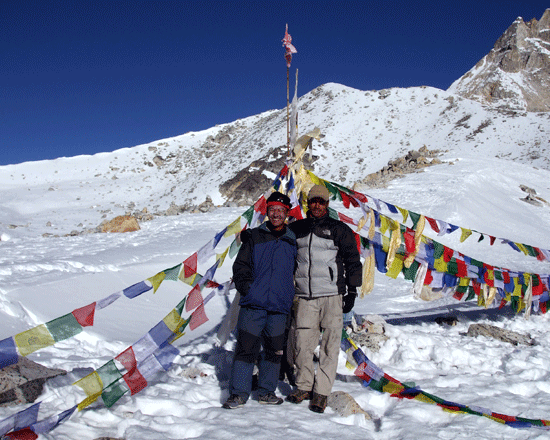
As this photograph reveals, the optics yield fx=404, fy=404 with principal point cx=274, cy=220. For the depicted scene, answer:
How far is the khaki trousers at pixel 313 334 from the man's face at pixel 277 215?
0.66 meters

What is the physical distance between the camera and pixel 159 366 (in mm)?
3369

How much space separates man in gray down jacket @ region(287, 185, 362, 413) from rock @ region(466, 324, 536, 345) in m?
2.64

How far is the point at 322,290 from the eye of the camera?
130 inches

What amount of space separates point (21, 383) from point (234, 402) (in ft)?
5.04

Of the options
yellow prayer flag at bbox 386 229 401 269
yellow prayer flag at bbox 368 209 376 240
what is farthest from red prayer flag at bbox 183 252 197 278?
yellow prayer flag at bbox 386 229 401 269

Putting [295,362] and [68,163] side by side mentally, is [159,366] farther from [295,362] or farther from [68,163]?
[68,163]

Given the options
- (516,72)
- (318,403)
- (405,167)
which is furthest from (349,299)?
(516,72)

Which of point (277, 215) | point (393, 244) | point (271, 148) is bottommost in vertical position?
point (393, 244)

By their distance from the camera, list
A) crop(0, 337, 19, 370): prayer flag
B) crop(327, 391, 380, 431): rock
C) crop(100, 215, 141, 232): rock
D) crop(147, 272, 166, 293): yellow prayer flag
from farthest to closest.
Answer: crop(100, 215, 141, 232): rock → crop(147, 272, 166, 293): yellow prayer flag → crop(327, 391, 380, 431): rock → crop(0, 337, 19, 370): prayer flag

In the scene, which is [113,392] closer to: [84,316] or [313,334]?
[84,316]

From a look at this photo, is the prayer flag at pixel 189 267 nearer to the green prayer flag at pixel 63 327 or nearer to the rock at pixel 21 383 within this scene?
the green prayer flag at pixel 63 327

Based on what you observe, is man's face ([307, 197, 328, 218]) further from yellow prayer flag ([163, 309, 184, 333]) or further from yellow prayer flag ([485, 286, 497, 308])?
yellow prayer flag ([485, 286, 497, 308])

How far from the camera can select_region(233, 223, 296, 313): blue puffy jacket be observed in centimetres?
321

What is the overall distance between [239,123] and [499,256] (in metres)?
42.3
